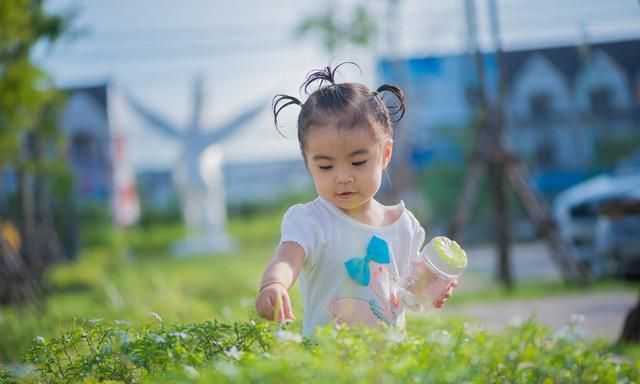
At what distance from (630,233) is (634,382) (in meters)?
8.45

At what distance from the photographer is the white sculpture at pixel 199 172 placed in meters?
22.7

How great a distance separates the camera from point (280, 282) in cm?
239

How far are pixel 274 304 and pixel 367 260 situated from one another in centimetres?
49

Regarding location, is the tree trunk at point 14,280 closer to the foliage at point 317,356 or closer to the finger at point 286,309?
the foliage at point 317,356

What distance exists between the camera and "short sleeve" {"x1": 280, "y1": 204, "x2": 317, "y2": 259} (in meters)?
2.65

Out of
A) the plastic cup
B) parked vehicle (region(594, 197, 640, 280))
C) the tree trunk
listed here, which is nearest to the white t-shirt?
the plastic cup

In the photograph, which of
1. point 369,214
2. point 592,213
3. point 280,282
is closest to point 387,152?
point 369,214

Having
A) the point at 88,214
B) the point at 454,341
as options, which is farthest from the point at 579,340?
the point at 88,214

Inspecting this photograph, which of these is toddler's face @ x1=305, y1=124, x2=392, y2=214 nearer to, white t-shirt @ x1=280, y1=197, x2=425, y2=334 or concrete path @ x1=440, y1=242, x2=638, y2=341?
white t-shirt @ x1=280, y1=197, x2=425, y2=334

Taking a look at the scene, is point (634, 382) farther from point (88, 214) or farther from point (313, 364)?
point (88, 214)

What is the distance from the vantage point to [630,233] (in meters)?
10.1

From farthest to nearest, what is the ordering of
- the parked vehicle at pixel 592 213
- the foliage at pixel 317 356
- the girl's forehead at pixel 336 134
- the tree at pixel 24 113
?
1. the parked vehicle at pixel 592 213
2. the tree at pixel 24 113
3. the girl's forehead at pixel 336 134
4. the foliage at pixel 317 356

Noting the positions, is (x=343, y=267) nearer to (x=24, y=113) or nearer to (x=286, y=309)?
(x=286, y=309)

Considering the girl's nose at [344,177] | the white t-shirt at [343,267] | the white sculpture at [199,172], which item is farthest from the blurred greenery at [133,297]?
the white sculpture at [199,172]
